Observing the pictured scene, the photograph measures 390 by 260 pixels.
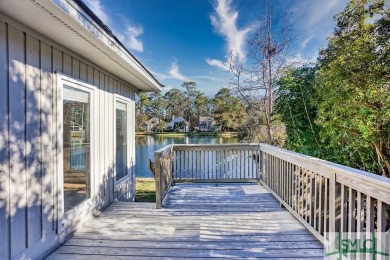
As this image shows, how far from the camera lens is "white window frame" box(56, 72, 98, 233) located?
2672 mm

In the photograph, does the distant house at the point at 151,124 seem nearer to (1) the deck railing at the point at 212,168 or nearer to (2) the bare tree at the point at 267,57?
(2) the bare tree at the point at 267,57

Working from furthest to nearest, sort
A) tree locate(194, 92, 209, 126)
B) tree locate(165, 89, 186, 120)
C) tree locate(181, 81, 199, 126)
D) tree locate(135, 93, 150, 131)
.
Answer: tree locate(165, 89, 186, 120)
tree locate(181, 81, 199, 126)
tree locate(194, 92, 209, 126)
tree locate(135, 93, 150, 131)

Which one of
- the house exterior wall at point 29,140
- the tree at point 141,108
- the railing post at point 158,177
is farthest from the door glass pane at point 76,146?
the tree at point 141,108

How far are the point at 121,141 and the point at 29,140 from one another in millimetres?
2544

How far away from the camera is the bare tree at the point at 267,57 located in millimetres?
7195

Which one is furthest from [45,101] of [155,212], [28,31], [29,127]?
[155,212]

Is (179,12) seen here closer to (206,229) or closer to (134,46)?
(134,46)

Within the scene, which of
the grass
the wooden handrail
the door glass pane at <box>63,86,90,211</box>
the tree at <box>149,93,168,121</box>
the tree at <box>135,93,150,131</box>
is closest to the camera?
the wooden handrail

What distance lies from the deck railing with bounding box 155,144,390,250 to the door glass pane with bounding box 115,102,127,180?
3.17ft

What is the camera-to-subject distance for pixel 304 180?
2.96m

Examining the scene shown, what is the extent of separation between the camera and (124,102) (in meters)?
4.96

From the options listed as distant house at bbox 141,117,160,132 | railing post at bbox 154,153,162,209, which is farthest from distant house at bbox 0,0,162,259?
distant house at bbox 141,117,160,132

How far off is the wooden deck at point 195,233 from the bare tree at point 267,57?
3979 millimetres

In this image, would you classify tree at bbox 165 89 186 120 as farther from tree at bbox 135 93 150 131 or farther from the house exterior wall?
the house exterior wall
